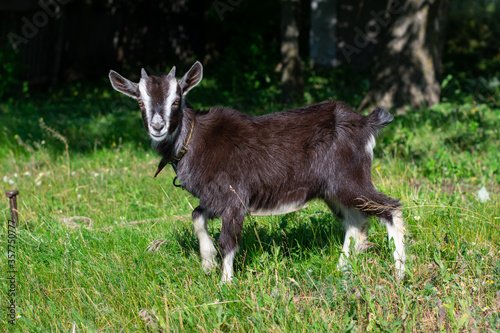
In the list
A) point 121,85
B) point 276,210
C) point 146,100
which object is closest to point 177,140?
point 146,100

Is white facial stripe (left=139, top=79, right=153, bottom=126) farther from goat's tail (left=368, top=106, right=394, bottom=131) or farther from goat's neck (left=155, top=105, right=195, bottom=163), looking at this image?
goat's tail (left=368, top=106, right=394, bottom=131)

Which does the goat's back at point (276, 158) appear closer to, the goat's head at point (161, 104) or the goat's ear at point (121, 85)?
the goat's head at point (161, 104)

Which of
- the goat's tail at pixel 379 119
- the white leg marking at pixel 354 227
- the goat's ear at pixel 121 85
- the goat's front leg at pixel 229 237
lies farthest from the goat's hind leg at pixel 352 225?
the goat's ear at pixel 121 85

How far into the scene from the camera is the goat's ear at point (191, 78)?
3541 millimetres

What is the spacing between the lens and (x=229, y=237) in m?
3.44

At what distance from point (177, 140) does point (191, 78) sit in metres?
0.46

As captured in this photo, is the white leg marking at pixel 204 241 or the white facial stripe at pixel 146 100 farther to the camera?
the white leg marking at pixel 204 241

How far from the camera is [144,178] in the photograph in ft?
19.4

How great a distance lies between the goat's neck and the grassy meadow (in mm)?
698

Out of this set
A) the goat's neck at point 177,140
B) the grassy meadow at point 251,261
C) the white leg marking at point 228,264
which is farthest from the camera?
the goat's neck at point 177,140

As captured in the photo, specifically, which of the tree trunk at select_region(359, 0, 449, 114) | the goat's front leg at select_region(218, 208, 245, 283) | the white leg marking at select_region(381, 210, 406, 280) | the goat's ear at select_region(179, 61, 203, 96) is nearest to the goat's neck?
the goat's ear at select_region(179, 61, 203, 96)

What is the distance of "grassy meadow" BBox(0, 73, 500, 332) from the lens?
296cm

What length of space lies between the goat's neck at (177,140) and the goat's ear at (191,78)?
141mm

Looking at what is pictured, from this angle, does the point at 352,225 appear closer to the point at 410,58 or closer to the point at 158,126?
the point at 158,126
